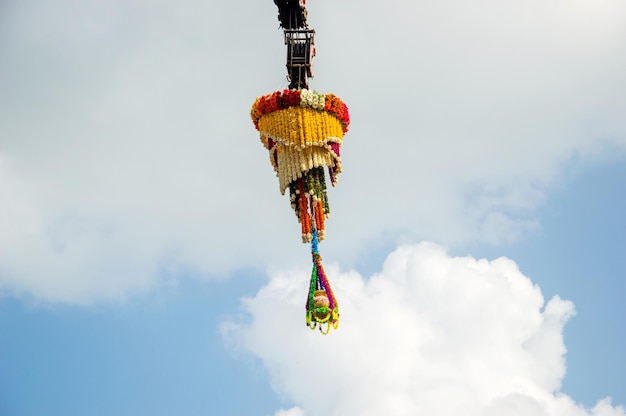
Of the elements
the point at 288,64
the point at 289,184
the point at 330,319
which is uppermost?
the point at 288,64

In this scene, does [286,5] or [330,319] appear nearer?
[330,319]

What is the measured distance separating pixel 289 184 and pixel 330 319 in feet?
15.8

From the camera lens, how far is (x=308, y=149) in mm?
36531

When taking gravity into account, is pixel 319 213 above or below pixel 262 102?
below

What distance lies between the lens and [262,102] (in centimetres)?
3666

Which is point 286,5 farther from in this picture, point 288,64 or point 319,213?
point 319,213

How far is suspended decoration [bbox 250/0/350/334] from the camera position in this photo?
35.9 meters

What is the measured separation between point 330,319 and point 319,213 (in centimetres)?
359

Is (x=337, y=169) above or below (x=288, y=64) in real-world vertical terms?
below

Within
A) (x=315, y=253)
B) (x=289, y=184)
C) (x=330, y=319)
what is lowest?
(x=330, y=319)

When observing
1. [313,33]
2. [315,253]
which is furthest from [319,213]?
[313,33]

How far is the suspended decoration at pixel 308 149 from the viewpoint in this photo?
35.9m

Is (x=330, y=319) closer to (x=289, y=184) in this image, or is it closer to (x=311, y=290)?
(x=311, y=290)

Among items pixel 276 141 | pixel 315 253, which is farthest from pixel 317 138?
pixel 315 253
